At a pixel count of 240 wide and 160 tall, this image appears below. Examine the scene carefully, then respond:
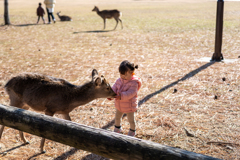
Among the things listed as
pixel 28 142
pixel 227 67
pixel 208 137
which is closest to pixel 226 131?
pixel 208 137

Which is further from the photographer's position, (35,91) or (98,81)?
(35,91)

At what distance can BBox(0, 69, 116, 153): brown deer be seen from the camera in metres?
4.40

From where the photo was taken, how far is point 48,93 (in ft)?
14.6

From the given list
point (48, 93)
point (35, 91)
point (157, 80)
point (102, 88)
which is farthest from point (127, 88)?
point (157, 80)

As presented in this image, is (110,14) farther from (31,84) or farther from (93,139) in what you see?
(93,139)

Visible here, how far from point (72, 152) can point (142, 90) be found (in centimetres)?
316

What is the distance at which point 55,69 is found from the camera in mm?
9281

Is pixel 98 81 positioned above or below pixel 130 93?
above

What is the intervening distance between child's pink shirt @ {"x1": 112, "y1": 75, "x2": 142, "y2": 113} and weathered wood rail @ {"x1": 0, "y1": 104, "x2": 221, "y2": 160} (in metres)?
1.48

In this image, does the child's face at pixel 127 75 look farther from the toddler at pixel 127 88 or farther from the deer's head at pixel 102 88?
the deer's head at pixel 102 88

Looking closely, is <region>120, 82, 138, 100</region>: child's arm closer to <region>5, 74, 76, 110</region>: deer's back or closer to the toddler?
the toddler

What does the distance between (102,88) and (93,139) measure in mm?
1883

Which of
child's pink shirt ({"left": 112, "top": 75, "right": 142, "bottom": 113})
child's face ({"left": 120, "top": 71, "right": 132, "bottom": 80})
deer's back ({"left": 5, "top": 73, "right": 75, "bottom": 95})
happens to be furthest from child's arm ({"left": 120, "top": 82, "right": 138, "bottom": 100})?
deer's back ({"left": 5, "top": 73, "right": 75, "bottom": 95})

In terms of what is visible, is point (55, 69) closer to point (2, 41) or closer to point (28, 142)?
point (28, 142)
